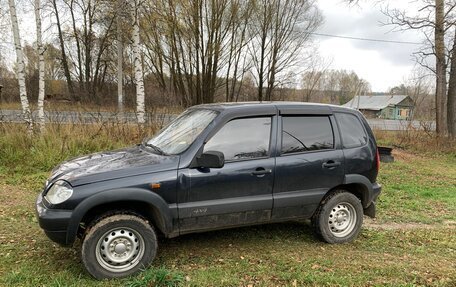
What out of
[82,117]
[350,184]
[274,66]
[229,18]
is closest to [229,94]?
[274,66]

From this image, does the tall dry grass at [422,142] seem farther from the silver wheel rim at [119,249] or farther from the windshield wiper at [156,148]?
the silver wheel rim at [119,249]

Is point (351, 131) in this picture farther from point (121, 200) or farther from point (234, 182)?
point (121, 200)

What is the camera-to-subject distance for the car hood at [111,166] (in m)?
3.73

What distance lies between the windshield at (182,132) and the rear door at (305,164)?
3.13ft

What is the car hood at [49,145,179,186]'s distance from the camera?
3727 millimetres

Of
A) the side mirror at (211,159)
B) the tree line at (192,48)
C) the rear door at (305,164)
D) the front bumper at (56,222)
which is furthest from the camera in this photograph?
the tree line at (192,48)

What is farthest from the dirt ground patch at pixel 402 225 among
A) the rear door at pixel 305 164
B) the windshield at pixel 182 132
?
the windshield at pixel 182 132

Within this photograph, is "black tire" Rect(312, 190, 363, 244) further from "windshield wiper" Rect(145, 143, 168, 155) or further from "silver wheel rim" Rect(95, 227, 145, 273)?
"silver wheel rim" Rect(95, 227, 145, 273)

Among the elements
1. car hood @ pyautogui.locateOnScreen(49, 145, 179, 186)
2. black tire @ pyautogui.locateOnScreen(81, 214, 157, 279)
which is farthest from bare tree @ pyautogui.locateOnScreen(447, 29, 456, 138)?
black tire @ pyautogui.locateOnScreen(81, 214, 157, 279)

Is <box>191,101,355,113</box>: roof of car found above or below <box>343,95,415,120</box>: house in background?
below

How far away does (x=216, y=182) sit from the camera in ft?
13.3

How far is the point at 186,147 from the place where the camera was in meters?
4.13

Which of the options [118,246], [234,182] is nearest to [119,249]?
[118,246]

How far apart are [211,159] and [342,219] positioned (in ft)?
7.03
